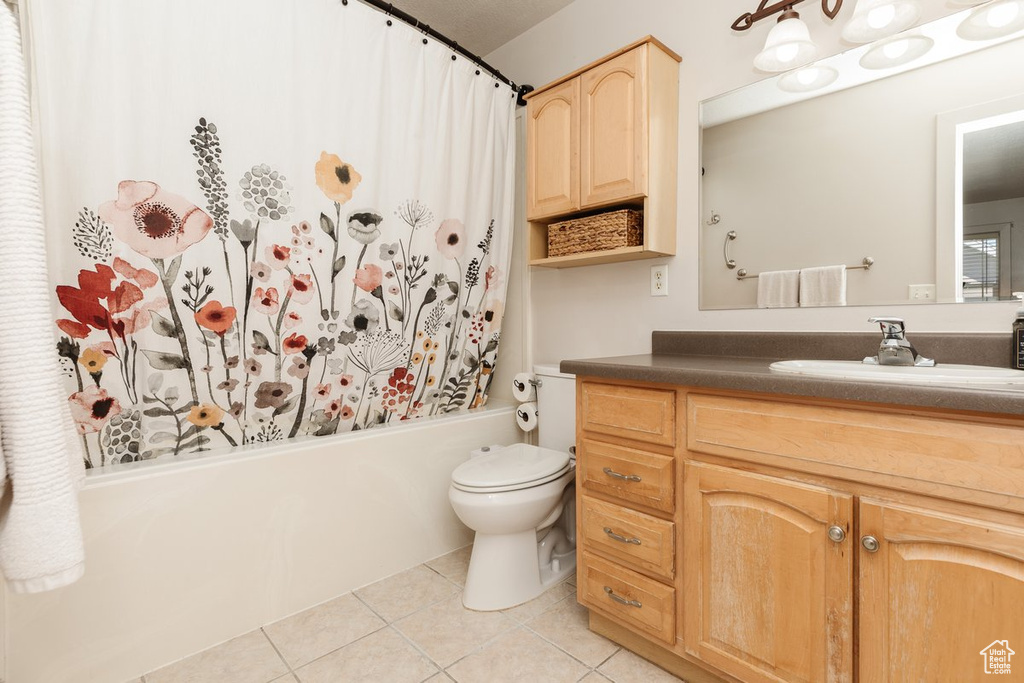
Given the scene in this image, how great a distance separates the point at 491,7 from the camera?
2.24m

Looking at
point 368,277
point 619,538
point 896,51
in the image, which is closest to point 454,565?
point 619,538

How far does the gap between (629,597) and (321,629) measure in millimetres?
1009

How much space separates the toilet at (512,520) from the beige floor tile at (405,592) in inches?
5.8

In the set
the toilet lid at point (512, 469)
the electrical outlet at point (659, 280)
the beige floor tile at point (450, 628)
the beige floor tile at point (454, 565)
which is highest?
the electrical outlet at point (659, 280)

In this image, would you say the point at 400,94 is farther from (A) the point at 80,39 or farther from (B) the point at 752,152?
(B) the point at 752,152

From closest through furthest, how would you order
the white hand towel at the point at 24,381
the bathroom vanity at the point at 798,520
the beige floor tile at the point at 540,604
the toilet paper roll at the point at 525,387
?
the white hand towel at the point at 24,381, the bathroom vanity at the point at 798,520, the beige floor tile at the point at 540,604, the toilet paper roll at the point at 525,387

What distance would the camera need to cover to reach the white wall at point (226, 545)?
51.6 inches

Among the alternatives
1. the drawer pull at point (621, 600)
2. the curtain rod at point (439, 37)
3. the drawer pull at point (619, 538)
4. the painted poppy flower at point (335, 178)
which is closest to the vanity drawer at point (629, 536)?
the drawer pull at point (619, 538)

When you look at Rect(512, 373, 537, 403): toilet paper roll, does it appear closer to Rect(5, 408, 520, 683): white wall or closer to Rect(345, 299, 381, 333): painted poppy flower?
Rect(5, 408, 520, 683): white wall

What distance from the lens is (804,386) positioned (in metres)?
1.01

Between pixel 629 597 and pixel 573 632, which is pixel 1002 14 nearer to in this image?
pixel 629 597

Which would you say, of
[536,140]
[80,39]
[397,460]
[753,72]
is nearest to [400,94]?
[536,140]

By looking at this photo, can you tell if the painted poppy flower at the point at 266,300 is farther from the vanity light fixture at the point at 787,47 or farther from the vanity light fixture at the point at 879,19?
the vanity light fixture at the point at 879,19

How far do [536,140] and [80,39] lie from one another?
1440 millimetres
